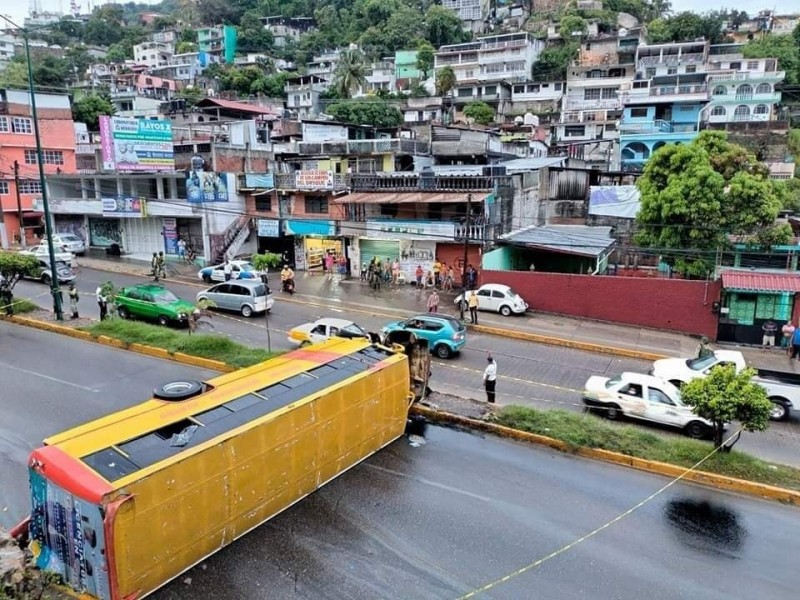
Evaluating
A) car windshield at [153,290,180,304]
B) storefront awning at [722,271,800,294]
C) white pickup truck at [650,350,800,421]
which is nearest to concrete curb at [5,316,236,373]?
car windshield at [153,290,180,304]

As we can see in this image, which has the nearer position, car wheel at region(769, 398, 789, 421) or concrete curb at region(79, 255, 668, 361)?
car wheel at region(769, 398, 789, 421)

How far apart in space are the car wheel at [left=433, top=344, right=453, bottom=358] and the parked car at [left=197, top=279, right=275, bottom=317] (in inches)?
295

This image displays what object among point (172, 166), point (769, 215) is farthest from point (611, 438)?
point (172, 166)

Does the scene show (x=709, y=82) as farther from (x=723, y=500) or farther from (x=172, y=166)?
(x=723, y=500)

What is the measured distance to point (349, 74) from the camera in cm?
7588

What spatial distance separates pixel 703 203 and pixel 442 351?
13.7 m

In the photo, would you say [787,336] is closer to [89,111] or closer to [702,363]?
[702,363]

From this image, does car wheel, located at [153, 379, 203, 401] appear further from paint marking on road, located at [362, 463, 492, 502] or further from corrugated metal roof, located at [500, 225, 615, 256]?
corrugated metal roof, located at [500, 225, 615, 256]

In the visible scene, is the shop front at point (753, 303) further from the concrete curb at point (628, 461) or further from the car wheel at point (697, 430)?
the concrete curb at point (628, 461)

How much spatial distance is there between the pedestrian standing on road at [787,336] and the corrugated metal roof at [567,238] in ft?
26.8

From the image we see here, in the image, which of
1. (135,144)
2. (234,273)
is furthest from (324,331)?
(135,144)

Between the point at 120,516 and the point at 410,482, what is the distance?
5.39m

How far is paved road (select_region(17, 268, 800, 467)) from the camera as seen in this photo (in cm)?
1605

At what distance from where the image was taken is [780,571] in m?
8.87
